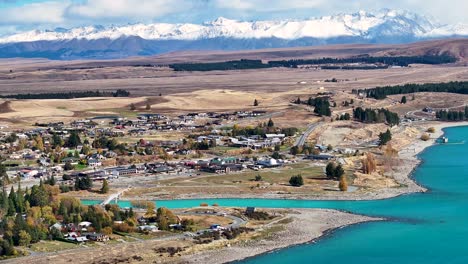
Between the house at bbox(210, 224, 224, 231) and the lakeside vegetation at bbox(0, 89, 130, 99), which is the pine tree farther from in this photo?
the lakeside vegetation at bbox(0, 89, 130, 99)

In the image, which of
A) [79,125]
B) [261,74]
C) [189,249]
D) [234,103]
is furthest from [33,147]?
[261,74]

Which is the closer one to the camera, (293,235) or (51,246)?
(51,246)

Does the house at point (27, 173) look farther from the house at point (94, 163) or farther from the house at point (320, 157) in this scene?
the house at point (320, 157)

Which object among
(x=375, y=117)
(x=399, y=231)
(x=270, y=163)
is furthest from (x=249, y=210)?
(x=375, y=117)

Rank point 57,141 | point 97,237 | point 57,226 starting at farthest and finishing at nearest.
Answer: point 57,141 → point 57,226 → point 97,237

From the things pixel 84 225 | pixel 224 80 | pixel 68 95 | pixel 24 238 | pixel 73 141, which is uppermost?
pixel 24 238

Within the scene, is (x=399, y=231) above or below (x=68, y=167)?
below

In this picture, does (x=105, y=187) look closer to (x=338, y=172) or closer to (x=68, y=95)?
(x=338, y=172)

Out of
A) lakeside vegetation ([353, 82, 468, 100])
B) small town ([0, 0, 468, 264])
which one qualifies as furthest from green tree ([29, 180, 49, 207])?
lakeside vegetation ([353, 82, 468, 100])
